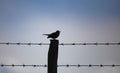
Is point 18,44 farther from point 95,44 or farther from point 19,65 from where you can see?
point 95,44

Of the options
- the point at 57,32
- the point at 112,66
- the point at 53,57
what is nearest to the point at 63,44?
the point at 57,32

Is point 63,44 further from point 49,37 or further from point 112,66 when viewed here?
point 112,66

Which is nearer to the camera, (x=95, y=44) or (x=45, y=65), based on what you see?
(x=45, y=65)

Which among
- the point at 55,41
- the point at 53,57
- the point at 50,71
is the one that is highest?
the point at 55,41

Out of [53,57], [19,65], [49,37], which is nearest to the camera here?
[53,57]

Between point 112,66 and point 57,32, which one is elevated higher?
point 57,32

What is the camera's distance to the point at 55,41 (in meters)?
7.23

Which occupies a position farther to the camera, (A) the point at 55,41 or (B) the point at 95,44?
(B) the point at 95,44

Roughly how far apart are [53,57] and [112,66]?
255 cm

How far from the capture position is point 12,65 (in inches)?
317

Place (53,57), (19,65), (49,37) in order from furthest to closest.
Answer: (19,65) < (49,37) < (53,57)

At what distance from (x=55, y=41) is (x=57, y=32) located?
0.59m

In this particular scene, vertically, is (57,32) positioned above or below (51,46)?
above

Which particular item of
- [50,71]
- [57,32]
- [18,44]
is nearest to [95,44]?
[57,32]
